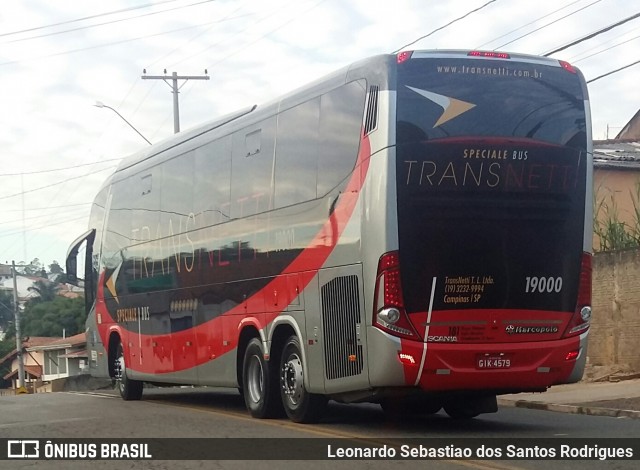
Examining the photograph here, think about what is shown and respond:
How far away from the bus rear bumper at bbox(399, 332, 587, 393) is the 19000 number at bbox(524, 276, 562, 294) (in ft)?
1.92

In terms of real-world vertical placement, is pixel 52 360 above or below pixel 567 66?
below

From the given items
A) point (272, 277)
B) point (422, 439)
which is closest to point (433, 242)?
point (422, 439)

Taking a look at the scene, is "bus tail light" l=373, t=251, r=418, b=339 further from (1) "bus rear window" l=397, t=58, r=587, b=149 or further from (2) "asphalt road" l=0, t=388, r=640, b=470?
(1) "bus rear window" l=397, t=58, r=587, b=149

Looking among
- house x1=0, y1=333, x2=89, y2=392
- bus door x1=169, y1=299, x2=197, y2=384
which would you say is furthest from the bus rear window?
house x1=0, y1=333, x2=89, y2=392

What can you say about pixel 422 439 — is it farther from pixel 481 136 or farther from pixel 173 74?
pixel 173 74

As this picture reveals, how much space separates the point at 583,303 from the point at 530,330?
0.82m

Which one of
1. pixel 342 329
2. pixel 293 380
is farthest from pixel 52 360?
pixel 342 329

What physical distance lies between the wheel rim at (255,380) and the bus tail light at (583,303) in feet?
14.3

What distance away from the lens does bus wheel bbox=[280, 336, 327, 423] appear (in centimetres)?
1325

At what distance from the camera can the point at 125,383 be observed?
67.7 feet

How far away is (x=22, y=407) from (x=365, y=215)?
31.2ft

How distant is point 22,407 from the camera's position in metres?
18.7

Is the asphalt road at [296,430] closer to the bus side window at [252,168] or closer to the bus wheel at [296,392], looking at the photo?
the bus wheel at [296,392]

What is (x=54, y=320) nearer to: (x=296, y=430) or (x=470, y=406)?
(x=470, y=406)
